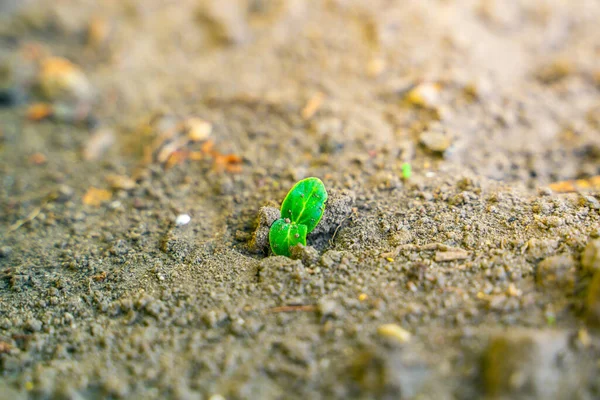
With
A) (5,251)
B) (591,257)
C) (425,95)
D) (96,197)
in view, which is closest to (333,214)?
(591,257)

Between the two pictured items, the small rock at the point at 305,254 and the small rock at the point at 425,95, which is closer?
the small rock at the point at 305,254

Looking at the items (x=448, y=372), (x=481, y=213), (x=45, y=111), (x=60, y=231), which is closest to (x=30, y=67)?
(x=45, y=111)

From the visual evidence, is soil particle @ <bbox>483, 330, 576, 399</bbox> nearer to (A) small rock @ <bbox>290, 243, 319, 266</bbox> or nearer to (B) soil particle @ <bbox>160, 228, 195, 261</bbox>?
(A) small rock @ <bbox>290, 243, 319, 266</bbox>

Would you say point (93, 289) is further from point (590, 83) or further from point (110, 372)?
point (590, 83)

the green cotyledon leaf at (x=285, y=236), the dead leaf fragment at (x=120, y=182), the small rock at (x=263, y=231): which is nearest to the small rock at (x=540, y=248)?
the green cotyledon leaf at (x=285, y=236)

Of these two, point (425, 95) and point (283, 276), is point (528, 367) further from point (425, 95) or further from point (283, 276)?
point (425, 95)

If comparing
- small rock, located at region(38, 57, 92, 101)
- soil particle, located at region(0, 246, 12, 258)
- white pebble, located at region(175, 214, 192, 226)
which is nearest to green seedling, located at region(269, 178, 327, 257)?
white pebble, located at region(175, 214, 192, 226)

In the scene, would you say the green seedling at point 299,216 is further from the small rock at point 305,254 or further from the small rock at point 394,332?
the small rock at point 394,332
